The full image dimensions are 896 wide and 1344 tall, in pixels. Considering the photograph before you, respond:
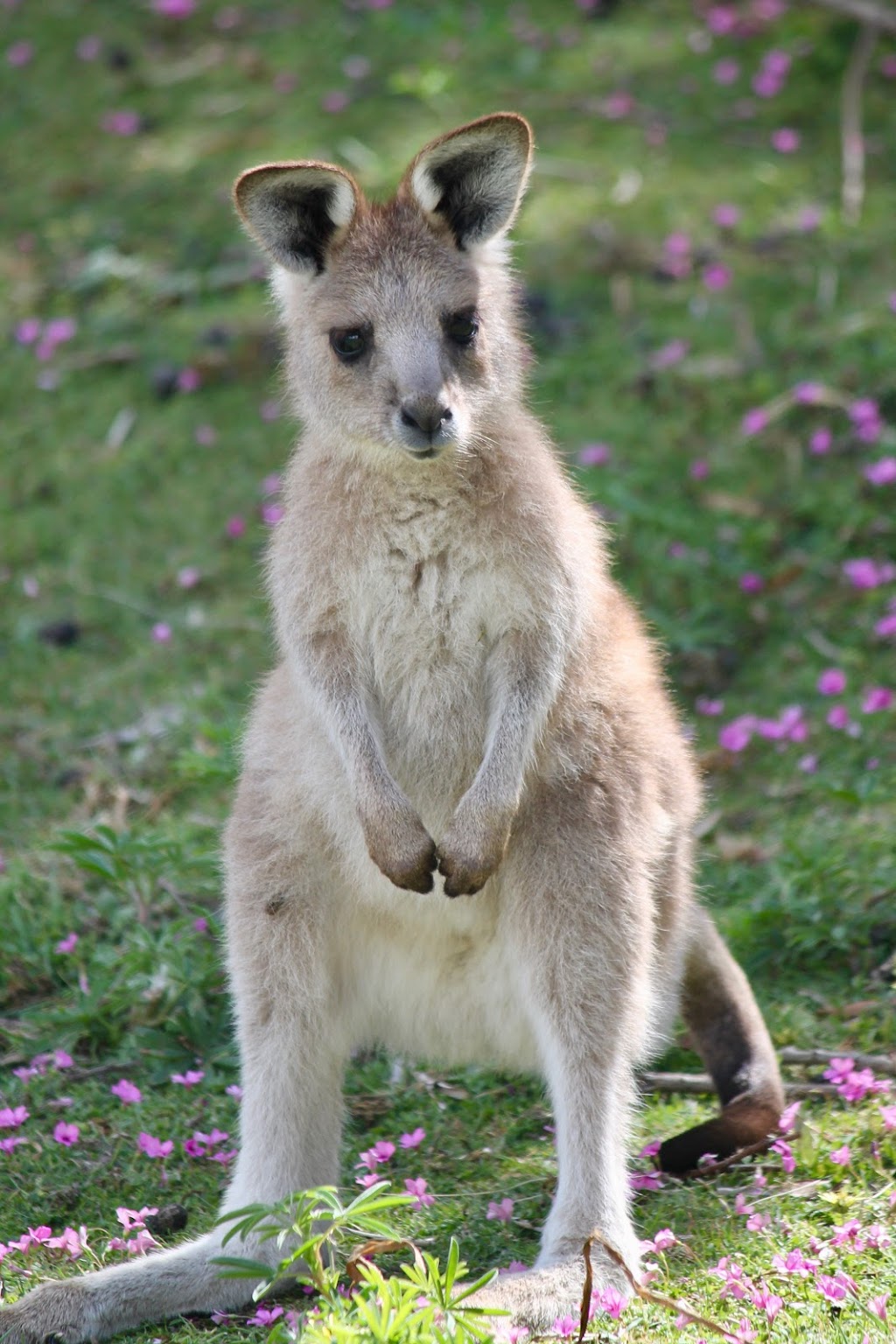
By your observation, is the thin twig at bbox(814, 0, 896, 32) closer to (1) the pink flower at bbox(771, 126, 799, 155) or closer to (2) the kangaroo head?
(1) the pink flower at bbox(771, 126, 799, 155)

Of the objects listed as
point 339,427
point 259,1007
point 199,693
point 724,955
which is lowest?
point 199,693

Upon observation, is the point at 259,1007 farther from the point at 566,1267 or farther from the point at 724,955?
the point at 724,955

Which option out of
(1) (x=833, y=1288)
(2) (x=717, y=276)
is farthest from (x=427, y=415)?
(2) (x=717, y=276)

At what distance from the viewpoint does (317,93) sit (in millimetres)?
7508

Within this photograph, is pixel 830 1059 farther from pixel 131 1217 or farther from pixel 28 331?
pixel 28 331

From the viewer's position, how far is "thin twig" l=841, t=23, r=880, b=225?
6391 millimetres

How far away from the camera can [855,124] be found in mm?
6676

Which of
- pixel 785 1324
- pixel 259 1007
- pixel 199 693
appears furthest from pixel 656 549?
pixel 785 1324

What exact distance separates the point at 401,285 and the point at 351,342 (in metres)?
0.14

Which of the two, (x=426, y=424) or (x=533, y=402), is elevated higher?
(x=426, y=424)

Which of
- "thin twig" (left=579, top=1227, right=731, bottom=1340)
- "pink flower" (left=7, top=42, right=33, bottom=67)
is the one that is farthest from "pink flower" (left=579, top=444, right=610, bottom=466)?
"pink flower" (left=7, top=42, right=33, bottom=67)

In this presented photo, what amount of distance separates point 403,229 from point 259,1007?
4.83ft

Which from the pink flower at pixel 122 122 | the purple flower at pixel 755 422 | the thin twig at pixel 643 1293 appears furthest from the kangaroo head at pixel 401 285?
the pink flower at pixel 122 122

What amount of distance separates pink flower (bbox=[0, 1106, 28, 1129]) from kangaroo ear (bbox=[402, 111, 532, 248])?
6.34 ft
